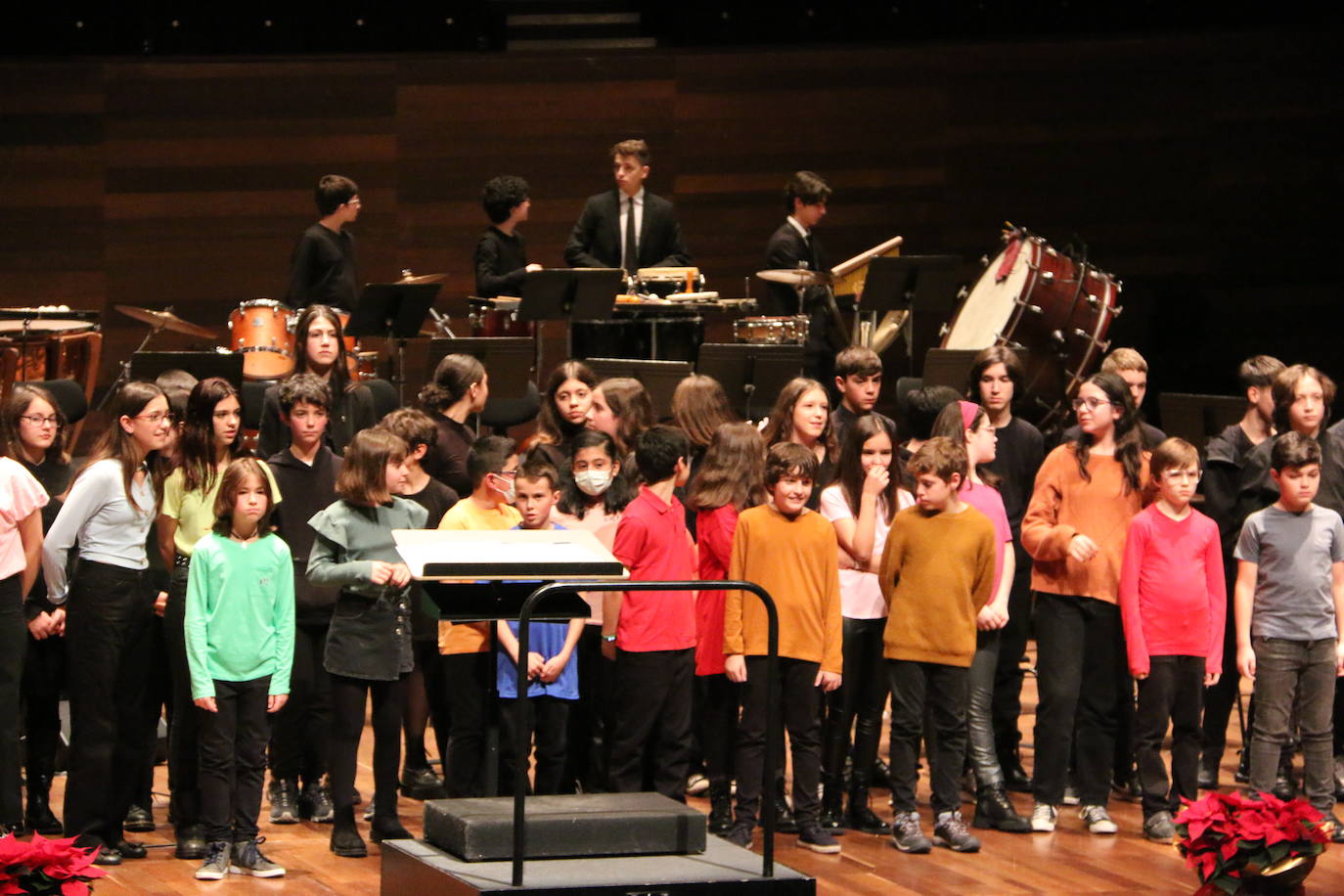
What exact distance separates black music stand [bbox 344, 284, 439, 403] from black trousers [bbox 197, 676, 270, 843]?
299 cm

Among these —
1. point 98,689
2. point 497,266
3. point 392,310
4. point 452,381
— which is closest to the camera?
point 98,689

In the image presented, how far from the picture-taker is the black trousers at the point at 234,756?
5.63m

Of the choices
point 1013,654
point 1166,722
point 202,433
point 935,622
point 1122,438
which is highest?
point 1122,438

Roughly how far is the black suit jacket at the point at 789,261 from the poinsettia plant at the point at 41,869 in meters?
5.92

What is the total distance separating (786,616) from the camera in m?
5.96

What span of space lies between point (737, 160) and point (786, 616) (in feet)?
20.7

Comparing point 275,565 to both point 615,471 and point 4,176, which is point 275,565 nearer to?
point 615,471

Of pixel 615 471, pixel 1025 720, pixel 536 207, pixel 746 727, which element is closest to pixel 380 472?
pixel 615 471

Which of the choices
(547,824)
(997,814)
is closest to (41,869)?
(547,824)

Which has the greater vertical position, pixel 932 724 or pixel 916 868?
pixel 932 724

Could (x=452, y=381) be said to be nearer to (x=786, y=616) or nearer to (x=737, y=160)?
(x=786, y=616)

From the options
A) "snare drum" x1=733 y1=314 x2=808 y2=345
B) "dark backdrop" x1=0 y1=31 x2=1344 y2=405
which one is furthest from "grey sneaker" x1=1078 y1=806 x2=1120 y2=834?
"dark backdrop" x1=0 y1=31 x2=1344 y2=405

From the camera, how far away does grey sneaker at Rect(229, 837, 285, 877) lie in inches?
222

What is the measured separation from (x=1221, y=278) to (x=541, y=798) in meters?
8.38
